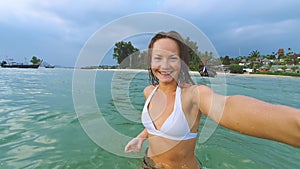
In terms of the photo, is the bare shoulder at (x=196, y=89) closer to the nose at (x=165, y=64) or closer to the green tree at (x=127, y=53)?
the nose at (x=165, y=64)

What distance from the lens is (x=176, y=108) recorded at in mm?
1322

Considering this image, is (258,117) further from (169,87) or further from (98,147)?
(98,147)

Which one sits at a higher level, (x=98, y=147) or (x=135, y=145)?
(x=135, y=145)

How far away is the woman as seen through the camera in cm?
88

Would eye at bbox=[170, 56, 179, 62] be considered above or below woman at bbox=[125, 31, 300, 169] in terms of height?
above

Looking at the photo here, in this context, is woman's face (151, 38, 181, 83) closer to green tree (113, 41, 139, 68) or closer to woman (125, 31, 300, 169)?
woman (125, 31, 300, 169)

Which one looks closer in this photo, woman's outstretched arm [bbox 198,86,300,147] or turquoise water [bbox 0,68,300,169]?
woman's outstretched arm [bbox 198,86,300,147]

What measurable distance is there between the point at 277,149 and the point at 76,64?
11.4 feet

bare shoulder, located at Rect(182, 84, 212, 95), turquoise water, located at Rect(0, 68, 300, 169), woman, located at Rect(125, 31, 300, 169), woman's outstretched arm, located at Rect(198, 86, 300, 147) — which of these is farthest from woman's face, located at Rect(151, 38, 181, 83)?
turquoise water, located at Rect(0, 68, 300, 169)

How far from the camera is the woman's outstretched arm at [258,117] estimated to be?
0.63m

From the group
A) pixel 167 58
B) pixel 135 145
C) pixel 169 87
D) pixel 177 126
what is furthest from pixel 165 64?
pixel 135 145

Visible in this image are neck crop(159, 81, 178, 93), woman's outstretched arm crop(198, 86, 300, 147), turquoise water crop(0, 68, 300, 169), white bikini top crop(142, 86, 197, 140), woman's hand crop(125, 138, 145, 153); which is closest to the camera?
woman's outstretched arm crop(198, 86, 300, 147)

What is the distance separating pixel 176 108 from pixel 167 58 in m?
0.36

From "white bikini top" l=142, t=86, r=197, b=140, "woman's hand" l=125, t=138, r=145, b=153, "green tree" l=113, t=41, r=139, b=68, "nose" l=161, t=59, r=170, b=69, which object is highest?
"green tree" l=113, t=41, r=139, b=68
